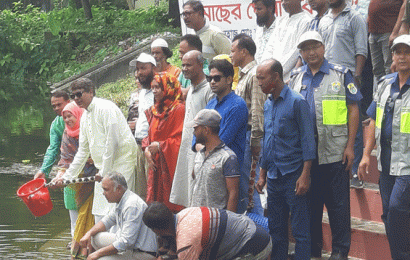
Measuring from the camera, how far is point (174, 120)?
278 inches

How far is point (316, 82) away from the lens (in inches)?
232

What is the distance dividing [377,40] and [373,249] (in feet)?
7.37

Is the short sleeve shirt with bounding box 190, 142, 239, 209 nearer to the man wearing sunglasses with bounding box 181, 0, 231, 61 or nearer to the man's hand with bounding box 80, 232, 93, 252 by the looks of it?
the man's hand with bounding box 80, 232, 93, 252

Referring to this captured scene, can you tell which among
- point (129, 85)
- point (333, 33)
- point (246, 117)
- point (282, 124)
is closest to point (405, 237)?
point (282, 124)

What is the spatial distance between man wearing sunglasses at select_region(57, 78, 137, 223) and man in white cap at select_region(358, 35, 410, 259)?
8.74 feet

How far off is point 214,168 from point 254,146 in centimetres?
73

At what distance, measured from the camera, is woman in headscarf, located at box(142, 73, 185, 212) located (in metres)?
6.99

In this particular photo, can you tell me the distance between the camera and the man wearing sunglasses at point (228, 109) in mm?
6129

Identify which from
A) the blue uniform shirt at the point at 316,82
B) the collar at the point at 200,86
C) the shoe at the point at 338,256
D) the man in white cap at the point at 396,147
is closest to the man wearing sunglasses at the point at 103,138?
the collar at the point at 200,86

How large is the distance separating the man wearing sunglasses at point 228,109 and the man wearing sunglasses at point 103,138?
1.15 metres

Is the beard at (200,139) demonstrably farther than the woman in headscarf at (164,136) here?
No

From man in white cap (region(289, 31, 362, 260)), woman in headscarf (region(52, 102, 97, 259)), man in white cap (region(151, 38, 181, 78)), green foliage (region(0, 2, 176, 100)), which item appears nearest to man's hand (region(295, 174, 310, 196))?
man in white cap (region(289, 31, 362, 260))

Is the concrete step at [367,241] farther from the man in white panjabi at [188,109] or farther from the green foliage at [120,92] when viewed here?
the green foliage at [120,92]

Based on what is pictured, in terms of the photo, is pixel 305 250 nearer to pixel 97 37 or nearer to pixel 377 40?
pixel 377 40
